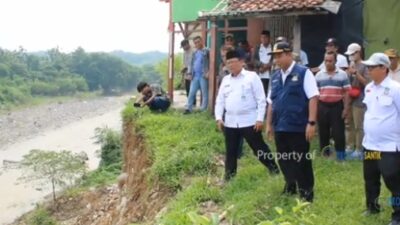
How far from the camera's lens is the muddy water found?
→ 21.1 meters

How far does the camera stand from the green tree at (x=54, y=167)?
19.6 metres

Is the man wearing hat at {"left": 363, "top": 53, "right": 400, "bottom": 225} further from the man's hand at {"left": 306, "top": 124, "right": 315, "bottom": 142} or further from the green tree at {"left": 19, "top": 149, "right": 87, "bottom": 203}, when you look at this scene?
the green tree at {"left": 19, "top": 149, "right": 87, "bottom": 203}

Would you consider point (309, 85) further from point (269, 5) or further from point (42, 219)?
point (42, 219)

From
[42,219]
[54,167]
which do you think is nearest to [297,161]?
[42,219]

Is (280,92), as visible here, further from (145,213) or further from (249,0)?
(249,0)

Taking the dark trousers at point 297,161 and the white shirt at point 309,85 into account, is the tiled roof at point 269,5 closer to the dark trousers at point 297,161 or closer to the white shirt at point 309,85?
the white shirt at point 309,85

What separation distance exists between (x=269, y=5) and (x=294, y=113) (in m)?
4.76

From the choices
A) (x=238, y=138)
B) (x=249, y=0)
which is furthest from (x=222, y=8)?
(x=238, y=138)

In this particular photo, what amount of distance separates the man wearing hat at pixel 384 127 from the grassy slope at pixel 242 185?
1.77ft

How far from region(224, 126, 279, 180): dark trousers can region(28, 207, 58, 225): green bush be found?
36.5 ft

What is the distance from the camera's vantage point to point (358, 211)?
4969mm

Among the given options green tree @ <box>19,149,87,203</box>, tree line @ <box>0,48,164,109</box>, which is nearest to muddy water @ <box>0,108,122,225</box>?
green tree @ <box>19,149,87,203</box>

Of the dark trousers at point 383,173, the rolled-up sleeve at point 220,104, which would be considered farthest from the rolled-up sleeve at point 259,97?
the dark trousers at point 383,173

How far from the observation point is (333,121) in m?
6.68
